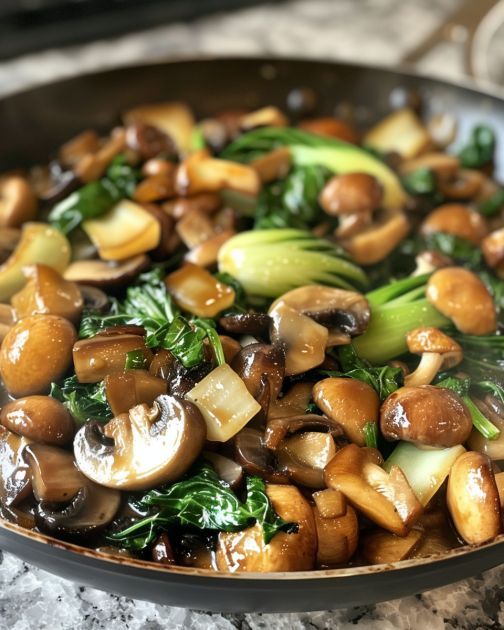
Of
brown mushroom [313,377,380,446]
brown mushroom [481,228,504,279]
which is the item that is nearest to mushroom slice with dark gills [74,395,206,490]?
brown mushroom [313,377,380,446]

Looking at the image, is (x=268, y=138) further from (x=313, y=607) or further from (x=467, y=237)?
(x=313, y=607)

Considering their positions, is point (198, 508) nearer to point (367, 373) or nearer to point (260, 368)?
point (260, 368)

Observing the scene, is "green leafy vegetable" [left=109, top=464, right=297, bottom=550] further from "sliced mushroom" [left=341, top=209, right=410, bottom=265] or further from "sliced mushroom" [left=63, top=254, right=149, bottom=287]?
"sliced mushroom" [left=341, top=209, right=410, bottom=265]

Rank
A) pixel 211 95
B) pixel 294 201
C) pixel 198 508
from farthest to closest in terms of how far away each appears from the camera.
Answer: pixel 211 95 < pixel 294 201 < pixel 198 508

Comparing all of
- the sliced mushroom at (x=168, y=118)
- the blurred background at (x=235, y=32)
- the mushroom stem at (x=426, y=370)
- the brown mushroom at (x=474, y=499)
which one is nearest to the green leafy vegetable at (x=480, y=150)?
the blurred background at (x=235, y=32)

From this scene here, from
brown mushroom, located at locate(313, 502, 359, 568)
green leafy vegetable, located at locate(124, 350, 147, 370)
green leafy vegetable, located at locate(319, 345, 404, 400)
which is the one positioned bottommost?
brown mushroom, located at locate(313, 502, 359, 568)

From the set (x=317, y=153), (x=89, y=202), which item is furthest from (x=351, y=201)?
(x=89, y=202)
